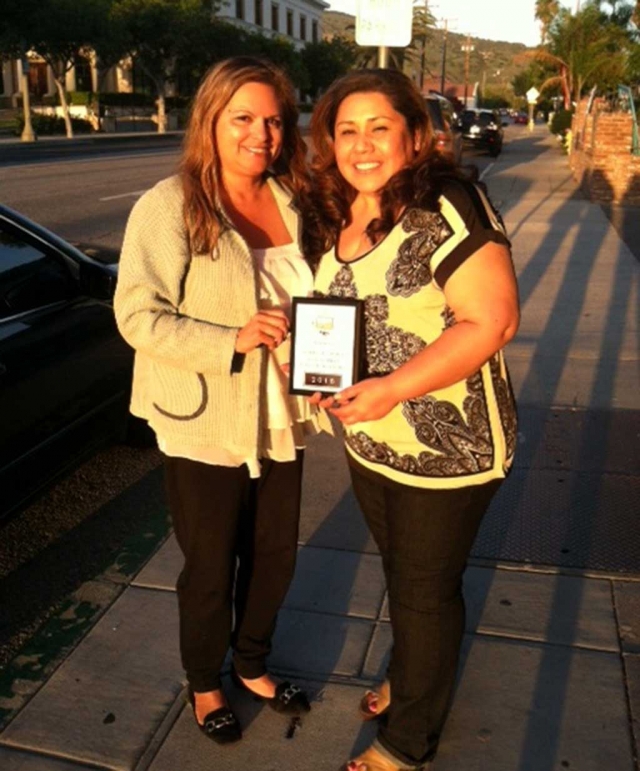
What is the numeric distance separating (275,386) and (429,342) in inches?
20.6

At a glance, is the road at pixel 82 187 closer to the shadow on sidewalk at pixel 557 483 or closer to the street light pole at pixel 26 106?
the shadow on sidewalk at pixel 557 483

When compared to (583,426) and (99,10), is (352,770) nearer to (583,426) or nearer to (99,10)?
(583,426)

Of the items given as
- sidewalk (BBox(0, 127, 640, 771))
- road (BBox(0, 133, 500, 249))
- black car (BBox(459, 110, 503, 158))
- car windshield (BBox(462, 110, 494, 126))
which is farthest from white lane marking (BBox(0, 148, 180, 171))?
sidewalk (BBox(0, 127, 640, 771))

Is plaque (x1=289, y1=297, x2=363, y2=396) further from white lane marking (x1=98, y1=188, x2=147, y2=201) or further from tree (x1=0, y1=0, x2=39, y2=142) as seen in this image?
tree (x1=0, y1=0, x2=39, y2=142)

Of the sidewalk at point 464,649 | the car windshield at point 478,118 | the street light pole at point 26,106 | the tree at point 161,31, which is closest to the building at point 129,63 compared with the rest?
the tree at point 161,31

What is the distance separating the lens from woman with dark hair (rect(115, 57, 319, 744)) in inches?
91.6

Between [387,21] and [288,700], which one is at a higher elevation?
[387,21]

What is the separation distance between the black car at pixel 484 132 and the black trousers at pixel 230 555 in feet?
99.7

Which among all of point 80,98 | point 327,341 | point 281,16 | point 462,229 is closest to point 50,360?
point 327,341

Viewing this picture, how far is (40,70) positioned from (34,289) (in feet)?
225

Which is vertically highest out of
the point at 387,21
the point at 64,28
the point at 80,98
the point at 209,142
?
the point at 64,28

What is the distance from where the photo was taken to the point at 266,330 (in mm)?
2260

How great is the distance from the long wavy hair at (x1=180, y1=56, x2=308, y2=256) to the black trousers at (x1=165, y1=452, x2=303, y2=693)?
25.0 inches

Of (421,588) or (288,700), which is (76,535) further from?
(421,588)
